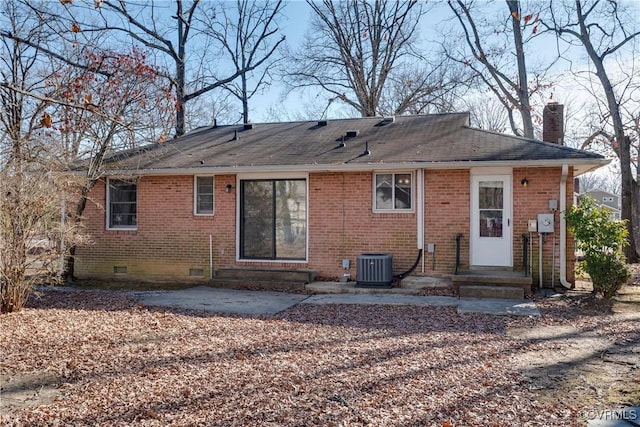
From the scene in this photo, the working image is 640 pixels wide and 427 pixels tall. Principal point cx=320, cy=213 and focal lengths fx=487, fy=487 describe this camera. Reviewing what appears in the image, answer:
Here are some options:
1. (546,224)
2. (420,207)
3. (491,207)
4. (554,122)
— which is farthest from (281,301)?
(554,122)

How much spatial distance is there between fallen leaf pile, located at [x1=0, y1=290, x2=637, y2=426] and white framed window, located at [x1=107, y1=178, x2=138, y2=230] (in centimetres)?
474

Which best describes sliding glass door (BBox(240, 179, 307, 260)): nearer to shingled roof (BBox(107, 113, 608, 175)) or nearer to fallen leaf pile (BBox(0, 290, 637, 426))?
shingled roof (BBox(107, 113, 608, 175))

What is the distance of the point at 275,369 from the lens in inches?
194

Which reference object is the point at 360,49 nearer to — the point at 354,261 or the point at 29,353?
the point at 354,261

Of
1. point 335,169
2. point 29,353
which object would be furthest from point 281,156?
point 29,353

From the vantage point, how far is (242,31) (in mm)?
25250

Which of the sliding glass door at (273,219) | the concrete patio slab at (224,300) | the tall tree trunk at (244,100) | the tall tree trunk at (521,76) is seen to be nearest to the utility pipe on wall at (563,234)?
the concrete patio slab at (224,300)

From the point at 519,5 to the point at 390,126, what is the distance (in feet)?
33.8

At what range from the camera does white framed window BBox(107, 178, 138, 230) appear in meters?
Answer: 12.3

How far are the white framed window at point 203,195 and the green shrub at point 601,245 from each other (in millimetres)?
7799

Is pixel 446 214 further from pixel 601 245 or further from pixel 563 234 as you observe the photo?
pixel 601 245

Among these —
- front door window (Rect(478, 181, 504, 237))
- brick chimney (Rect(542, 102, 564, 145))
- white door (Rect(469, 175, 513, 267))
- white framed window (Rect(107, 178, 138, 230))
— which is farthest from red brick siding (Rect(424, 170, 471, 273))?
white framed window (Rect(107, 178, 138, 230))

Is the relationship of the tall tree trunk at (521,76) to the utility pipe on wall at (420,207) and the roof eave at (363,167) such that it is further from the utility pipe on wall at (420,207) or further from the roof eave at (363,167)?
the utility pipe on wall at (420,207)

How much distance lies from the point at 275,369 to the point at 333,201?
637cm
